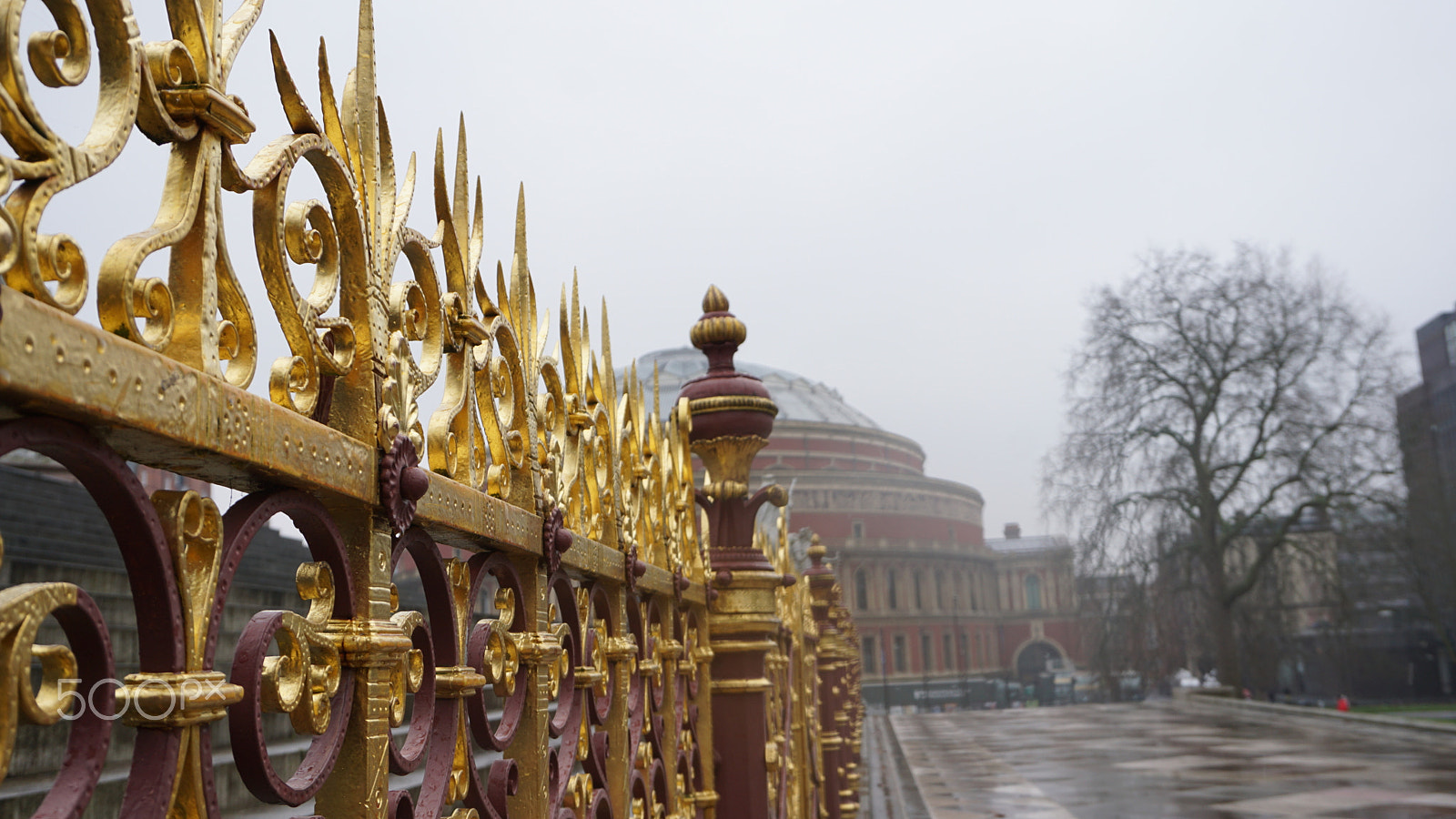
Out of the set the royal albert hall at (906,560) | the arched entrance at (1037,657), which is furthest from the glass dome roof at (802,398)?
the arched entrance at (1037,657)

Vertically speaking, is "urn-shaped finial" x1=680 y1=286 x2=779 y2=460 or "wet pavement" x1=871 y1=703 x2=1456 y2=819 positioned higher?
"urn-shaped finial" x1=680 y1=286 x2=779 y2=460

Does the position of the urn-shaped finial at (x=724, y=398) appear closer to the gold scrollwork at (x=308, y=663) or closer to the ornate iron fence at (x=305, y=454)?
the ornate iron fence at (x=305, y=454)

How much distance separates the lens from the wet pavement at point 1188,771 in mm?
9016

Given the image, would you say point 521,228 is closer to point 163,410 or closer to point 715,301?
point 163,410

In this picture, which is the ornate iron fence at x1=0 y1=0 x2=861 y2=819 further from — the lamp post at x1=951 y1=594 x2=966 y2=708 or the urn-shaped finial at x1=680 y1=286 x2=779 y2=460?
the lamp post at x1=951 y1=594 x2=966 y2=708

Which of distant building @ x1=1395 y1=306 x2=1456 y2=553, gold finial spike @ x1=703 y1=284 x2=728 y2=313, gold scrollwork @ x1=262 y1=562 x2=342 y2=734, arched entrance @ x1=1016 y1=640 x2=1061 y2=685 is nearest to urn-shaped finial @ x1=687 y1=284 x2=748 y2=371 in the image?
gold finial spike @ x1=703 y1=284 x2=728 y2=313

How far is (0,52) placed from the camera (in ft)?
2.00

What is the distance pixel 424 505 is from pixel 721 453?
189cm

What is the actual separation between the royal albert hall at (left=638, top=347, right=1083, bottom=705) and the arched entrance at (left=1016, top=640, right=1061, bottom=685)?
0.24 ft

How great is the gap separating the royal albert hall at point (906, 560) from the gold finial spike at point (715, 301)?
1498 inches

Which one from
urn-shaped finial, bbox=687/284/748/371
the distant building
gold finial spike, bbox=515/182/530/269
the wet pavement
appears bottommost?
the wet pavement

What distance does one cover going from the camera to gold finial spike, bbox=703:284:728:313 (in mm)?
3092

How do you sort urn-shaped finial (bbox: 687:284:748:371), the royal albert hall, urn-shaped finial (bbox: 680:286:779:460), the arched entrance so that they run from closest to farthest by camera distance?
urn-shaped finial (bbox: 680:286:779:460) < urn-shaped finial (bbox: 687:284:748:371) < the royal albert hall < the arched entrance

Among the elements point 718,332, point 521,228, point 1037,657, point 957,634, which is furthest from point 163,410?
point 1037,657
